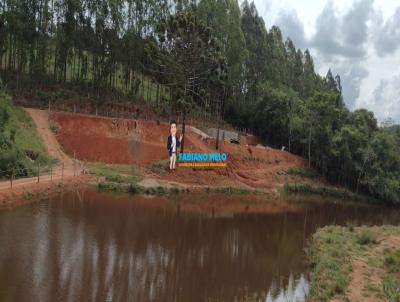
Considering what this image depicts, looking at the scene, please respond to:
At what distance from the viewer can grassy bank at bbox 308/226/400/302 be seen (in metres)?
14.8

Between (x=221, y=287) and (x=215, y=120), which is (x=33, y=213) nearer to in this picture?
(x=221, y=287)

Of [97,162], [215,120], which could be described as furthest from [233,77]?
[97,162]

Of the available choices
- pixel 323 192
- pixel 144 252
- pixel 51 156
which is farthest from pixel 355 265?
pixel 323 192

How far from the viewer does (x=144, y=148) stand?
44312mm

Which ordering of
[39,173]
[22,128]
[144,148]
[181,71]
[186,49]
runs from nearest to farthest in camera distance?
[39,173] → [22,128] → [186,49] → [144,148] → [181,71]

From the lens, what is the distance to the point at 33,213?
22.6 metres

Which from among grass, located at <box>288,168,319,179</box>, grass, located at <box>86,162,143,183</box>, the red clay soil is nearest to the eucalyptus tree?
the red clay soil

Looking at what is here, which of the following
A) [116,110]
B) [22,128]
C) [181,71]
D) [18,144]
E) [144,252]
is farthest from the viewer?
[116,110]

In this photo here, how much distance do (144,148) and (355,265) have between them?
29.6 m

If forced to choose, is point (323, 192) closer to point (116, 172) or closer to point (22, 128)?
point (116, 172)

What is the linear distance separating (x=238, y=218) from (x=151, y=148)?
17339 millimetres

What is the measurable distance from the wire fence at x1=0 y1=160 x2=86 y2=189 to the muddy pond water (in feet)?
8.95

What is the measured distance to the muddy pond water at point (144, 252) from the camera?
46.1ft

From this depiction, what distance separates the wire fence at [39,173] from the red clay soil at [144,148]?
13.6ft
